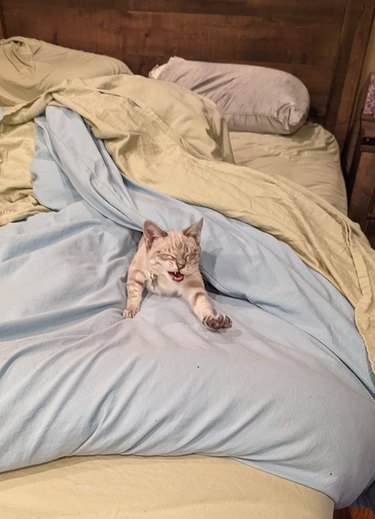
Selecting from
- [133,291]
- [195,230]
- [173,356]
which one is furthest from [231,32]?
[173,356]

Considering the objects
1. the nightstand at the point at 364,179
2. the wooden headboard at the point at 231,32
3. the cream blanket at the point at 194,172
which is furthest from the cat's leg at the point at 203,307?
the wooden headboard at the point at 231,32

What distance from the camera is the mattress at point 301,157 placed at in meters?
1.55

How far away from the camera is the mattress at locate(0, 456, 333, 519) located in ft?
1.98

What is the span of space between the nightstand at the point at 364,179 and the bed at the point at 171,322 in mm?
91

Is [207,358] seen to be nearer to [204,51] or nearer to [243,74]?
[243,74]

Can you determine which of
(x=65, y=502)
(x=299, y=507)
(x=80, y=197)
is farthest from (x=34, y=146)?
(x=299, y=507)

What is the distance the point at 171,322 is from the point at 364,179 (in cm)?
117

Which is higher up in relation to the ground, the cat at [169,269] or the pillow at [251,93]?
the pillow at [251,93]

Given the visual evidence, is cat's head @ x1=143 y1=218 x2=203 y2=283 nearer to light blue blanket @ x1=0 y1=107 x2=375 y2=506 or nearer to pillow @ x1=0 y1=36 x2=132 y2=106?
light blue blanket @ x1=0 y1=107 x2=375 y2=506

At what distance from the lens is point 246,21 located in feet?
6.28

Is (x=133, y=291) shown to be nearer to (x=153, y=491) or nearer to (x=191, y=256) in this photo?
(x=191, y=256)

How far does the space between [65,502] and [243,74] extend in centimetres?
175

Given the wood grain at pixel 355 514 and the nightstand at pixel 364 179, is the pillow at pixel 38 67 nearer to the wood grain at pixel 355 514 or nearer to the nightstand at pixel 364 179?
the nightstand at pixel 364 179

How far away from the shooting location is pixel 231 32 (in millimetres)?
1948
